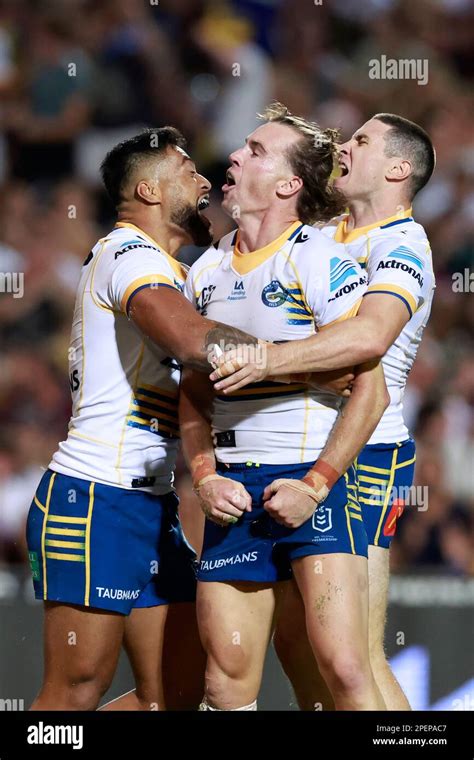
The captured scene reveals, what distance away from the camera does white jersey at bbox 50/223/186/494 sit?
11.2ft

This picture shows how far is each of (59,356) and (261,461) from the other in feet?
14.1

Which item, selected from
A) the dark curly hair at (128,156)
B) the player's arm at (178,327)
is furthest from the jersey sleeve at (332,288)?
the dark curly hair at (128,156)

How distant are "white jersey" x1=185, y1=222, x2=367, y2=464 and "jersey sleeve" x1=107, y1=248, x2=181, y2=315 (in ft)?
0.68

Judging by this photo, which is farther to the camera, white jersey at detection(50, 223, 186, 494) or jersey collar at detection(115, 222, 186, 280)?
jersey collar at detection(115, 222, 186, 280)

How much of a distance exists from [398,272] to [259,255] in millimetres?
444

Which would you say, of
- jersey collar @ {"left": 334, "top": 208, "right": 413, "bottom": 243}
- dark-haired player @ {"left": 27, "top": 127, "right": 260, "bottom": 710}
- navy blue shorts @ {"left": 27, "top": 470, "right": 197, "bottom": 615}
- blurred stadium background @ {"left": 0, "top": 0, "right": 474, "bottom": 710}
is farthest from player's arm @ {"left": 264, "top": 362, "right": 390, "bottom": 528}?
blurred stadium background @ {"left": 0, "top": 0, "right": 474, "bottom": 710}

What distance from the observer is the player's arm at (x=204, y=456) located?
3.02m

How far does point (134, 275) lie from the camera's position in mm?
3268

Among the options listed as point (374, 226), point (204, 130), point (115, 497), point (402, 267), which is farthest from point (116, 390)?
point (204, 130)

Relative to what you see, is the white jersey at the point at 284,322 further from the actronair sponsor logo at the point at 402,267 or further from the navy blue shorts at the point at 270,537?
the actronair sponsor logo at the point at 402,267

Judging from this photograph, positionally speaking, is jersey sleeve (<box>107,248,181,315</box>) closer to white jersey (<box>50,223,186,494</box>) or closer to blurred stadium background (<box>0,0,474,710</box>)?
white jersey (<box>50,223,186,494</box>)

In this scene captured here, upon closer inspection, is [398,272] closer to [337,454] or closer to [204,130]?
[337,454]

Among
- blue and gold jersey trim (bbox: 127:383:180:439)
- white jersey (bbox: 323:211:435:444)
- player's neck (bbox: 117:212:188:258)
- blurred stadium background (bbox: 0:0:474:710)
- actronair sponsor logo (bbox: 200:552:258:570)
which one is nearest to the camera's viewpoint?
actronair sponsor logo (bbox: 200:552:258:570)
